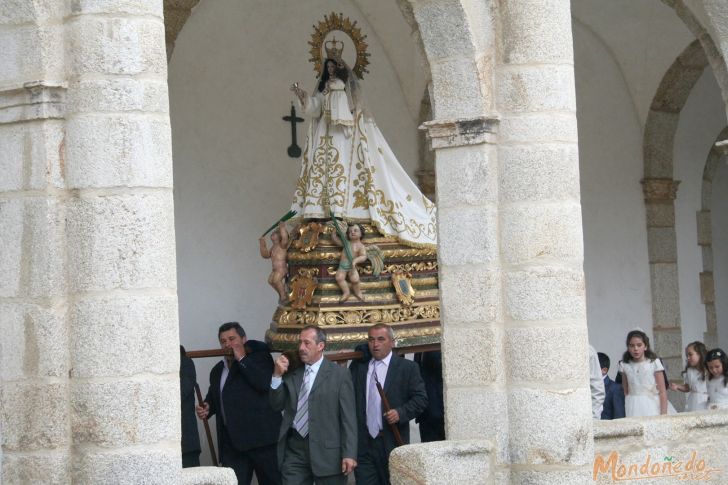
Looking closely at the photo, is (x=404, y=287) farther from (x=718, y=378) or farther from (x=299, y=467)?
(x=718, y=378)

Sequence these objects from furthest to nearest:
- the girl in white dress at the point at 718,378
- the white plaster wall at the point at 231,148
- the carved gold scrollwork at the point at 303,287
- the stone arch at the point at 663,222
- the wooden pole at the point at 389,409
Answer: the stone arch at the point at 663,222, the white plaster wall at the point at 231,148, the girl in white dress at the point at 718,378, the carved gold scrollwork at the point at 303,287, the wooden pole at the point at 389,409

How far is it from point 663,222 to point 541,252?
7637 millimetres

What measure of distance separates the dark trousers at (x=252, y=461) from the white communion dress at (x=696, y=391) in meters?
3.45

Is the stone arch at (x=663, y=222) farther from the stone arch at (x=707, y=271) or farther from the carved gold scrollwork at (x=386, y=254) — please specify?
the carved gold scrollwork at (x=386, y=254)

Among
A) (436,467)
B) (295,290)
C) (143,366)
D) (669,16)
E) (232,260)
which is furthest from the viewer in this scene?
(669,16)

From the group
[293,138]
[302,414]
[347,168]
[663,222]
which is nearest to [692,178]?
[663,222]

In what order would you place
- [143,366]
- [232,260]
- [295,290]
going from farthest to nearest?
[232,260]
[295,290]
[143,366]

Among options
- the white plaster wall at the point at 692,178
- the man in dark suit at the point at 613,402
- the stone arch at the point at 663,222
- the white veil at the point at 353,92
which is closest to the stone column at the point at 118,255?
the white veil at the point at 353,92

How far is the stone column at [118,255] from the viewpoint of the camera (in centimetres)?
636

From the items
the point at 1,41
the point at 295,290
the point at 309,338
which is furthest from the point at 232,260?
the point at 1,41

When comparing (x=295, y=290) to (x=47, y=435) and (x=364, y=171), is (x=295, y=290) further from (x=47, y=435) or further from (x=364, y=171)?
(x=47, y=435)

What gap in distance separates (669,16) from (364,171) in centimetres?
550

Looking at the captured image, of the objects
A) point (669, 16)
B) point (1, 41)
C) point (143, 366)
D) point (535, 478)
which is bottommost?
point (535, 478)

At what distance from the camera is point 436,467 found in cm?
783
